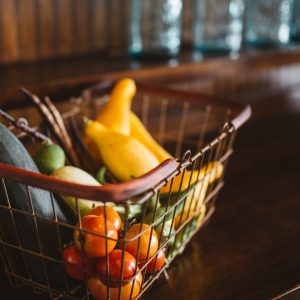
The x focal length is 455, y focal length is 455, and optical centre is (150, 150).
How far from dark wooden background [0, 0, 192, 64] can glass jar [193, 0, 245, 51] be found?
0.23 metres

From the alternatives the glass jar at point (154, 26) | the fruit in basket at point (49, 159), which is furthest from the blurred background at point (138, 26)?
the fruit in basket at point (49, 159)

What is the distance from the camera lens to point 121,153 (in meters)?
0.68

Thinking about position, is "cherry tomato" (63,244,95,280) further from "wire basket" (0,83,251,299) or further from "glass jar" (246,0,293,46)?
"glass jar" (246,0,293,46)

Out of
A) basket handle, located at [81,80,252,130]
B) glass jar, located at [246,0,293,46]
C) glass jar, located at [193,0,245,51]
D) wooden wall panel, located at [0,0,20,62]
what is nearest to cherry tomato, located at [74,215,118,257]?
basket handle, located at [81,80,252,130]

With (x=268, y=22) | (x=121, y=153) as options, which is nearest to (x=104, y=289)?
(x=121, y=153)

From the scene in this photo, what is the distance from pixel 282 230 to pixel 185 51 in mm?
669

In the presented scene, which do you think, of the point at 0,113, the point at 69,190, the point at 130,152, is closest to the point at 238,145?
the point at 130,152

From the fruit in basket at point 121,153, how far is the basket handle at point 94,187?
0.76ft

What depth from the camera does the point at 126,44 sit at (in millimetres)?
1218

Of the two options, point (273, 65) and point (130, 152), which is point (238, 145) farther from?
point (130, 152)

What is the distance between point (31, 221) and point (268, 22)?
45.3 inches

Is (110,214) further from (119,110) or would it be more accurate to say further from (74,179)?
(119,110)

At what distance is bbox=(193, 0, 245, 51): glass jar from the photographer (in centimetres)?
128

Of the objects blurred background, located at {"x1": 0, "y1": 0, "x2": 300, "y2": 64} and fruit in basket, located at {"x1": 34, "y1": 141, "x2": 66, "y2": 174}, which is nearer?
fruit in basket, located at {"x1": 34, "y1": 141, "x2": 66, "y2": 174}
